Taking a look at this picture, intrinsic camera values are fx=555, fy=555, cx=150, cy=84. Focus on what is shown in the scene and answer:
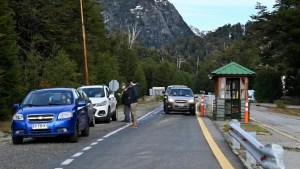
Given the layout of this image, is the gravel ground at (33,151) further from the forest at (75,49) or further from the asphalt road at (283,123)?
the forest at (75,49)

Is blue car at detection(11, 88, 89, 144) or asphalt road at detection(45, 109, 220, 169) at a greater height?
blue car at detection(11, 88, 89, 144)

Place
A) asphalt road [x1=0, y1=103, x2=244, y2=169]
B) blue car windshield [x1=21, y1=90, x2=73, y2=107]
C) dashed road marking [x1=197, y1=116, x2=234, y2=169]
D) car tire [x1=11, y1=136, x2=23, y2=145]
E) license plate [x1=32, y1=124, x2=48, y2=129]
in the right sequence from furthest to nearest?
blue car windshield [x1=21, y1=90, x2=73, y2=107] < car tire [x1=11, y1=136, x2=23, y2=145] < license plate [x1=32, y1=124, x2=48, y2=129] < asphalt road [x1=0, y1=103, x2=244, y2=169] < dashed road marking [x1=197, y1=116, x2=234, y2=169]

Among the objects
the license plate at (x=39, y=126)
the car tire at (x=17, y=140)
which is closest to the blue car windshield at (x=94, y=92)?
the car tire at (x=17, y=140)

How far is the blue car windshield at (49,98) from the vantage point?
16.4m

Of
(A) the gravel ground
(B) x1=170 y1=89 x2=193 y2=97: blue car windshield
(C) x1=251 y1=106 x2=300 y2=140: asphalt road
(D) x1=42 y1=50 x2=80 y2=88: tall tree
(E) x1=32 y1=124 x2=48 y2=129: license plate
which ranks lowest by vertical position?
(C) x1=251 y1=106 x2=300 y2=140: asphalt road

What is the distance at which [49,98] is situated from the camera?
16.7 metres

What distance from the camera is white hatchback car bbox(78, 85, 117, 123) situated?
25.7m

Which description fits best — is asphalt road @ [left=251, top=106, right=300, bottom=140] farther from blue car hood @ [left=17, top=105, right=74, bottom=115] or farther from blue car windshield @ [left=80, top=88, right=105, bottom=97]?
blue car hood @ [left=17, top=105, right=74, bottom=115]

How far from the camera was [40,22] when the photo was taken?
5297 cm

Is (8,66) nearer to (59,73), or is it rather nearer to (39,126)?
(59,73)

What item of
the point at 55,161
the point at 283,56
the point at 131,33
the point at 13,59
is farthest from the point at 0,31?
the point at 131,33

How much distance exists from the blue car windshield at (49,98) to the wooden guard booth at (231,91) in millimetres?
13592

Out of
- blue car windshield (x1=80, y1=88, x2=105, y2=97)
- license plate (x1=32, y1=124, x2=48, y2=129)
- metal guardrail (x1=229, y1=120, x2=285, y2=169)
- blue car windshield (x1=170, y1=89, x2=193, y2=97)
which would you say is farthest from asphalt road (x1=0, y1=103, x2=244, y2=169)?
blue car windshield (x1=170, y1=89, x2=193, y2=97)

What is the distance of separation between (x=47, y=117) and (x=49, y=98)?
4.86 ft
